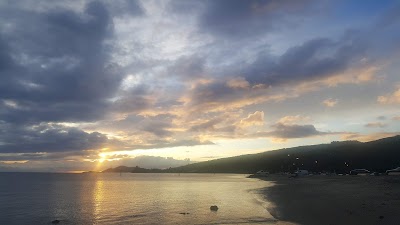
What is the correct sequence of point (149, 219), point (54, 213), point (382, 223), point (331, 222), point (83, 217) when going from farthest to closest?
point (54, 213) < point (83, 217) < point (149, 219) < point (331, 222) < point (382, 223)

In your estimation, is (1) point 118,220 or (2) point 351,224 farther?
(1) point 118,220

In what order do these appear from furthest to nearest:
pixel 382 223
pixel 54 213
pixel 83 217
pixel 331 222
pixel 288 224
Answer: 1. pixel 54 213
2. pixel 83 217
3. pixel 288 224
4. pixel 331 222
5. pixel 382 223

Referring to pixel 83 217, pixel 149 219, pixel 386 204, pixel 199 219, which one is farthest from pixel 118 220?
pixel 386 204

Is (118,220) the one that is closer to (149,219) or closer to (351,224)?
(149,219)

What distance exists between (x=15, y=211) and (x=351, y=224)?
60854mm

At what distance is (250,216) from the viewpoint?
5006 centimetres

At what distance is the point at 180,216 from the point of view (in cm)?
5312

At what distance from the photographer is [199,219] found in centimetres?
4906

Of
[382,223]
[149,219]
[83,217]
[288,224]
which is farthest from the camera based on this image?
[83,217]

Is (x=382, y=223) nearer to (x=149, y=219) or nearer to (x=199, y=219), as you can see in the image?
(x=199, y=219)

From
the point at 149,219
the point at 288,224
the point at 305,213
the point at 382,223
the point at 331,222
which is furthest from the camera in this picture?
the point at 149,219

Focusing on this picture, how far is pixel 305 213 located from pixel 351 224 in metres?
12.2

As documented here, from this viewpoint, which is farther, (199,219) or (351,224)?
(199,219)

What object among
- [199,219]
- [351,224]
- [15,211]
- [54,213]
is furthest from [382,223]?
[15,211]
